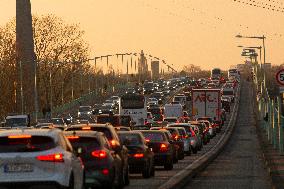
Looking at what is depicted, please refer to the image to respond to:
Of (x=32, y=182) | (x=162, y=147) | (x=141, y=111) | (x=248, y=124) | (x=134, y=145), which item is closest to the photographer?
(x=32, y=182)

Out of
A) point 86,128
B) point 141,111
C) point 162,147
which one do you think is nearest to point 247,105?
point 141,111

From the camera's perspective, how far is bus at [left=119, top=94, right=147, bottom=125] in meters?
94.6

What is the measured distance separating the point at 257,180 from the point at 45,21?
115 metres

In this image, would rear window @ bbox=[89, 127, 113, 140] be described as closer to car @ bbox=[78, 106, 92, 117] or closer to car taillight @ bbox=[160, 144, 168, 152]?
car taillight @ bbox=[160, 144, 168, 152]

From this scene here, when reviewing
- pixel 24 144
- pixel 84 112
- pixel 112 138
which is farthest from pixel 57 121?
pixel 24 144

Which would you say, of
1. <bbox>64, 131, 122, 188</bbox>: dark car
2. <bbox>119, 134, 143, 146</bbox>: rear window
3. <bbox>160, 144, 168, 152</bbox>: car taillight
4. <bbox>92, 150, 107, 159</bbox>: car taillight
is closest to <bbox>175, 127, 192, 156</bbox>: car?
<bbox>160, 144, 168, 152</bbox>: car taillight

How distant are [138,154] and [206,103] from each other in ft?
184

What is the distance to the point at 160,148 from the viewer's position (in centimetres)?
4284

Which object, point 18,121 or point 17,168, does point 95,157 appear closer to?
point 17,168

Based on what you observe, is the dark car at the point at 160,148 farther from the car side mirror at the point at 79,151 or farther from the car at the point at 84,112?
the car at the point at 84,112

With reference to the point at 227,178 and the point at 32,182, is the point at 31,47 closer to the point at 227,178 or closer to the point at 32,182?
the point at 227,178

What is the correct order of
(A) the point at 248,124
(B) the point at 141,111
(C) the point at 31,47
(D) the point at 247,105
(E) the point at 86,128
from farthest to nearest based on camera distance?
(D) the point at 247,105 < (A) the point at 248,124 < (C) the point at 31,47 < (B) the point at 141,111 < (E) the point at 86,128

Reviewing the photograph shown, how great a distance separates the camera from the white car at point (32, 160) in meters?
22.4

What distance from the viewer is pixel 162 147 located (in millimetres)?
42906
